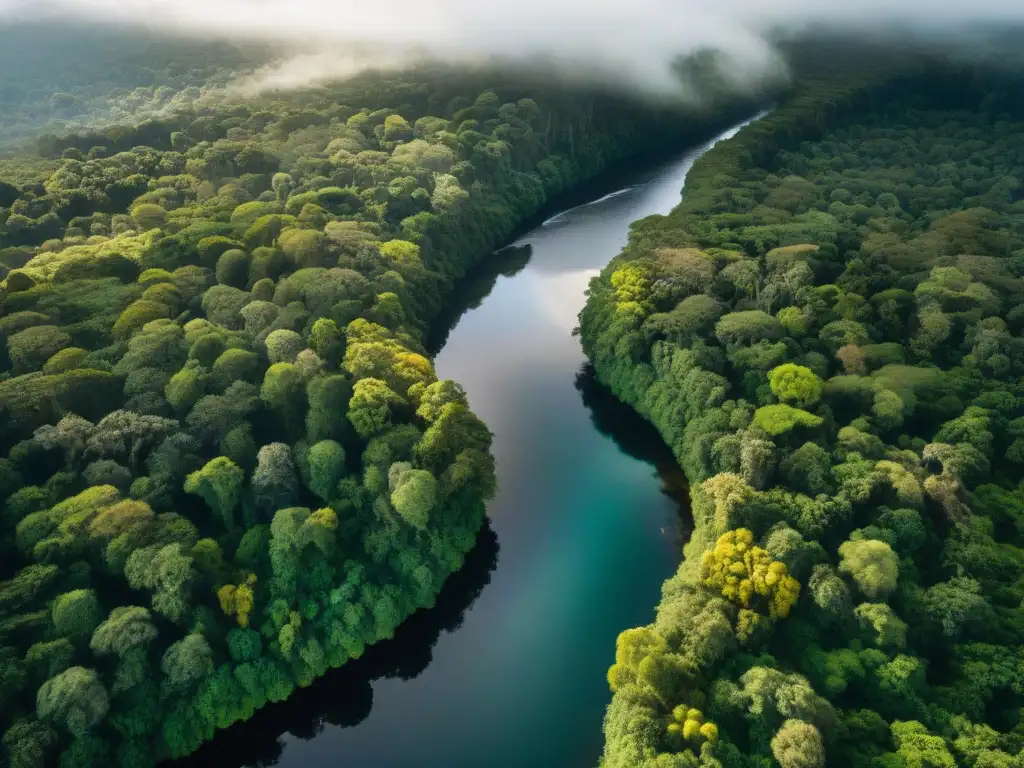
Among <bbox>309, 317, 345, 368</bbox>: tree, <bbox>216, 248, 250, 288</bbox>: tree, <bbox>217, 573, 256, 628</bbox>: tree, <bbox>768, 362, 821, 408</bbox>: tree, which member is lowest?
<bbox>217, 573, 256, 628</bbox>: tree

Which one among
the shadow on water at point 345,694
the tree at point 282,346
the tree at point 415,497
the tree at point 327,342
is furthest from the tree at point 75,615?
the tree at point 327,342

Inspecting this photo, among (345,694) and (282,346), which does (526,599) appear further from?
(282,346)

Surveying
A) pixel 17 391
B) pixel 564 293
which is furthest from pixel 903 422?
pixel 17 391

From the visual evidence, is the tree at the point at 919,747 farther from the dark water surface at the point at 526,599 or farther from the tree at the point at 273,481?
the tree at the point at 273,481

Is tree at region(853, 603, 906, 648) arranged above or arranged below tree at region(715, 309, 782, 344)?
below

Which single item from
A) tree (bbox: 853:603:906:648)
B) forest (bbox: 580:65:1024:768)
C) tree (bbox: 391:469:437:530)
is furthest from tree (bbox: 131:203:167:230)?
tree (bbox: 853:603:906:648)

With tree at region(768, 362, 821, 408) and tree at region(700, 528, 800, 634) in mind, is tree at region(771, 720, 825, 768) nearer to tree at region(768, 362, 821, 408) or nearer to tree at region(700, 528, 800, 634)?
tree at region(700, 528, 800, 634)

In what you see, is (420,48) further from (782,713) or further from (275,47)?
(782,713)
